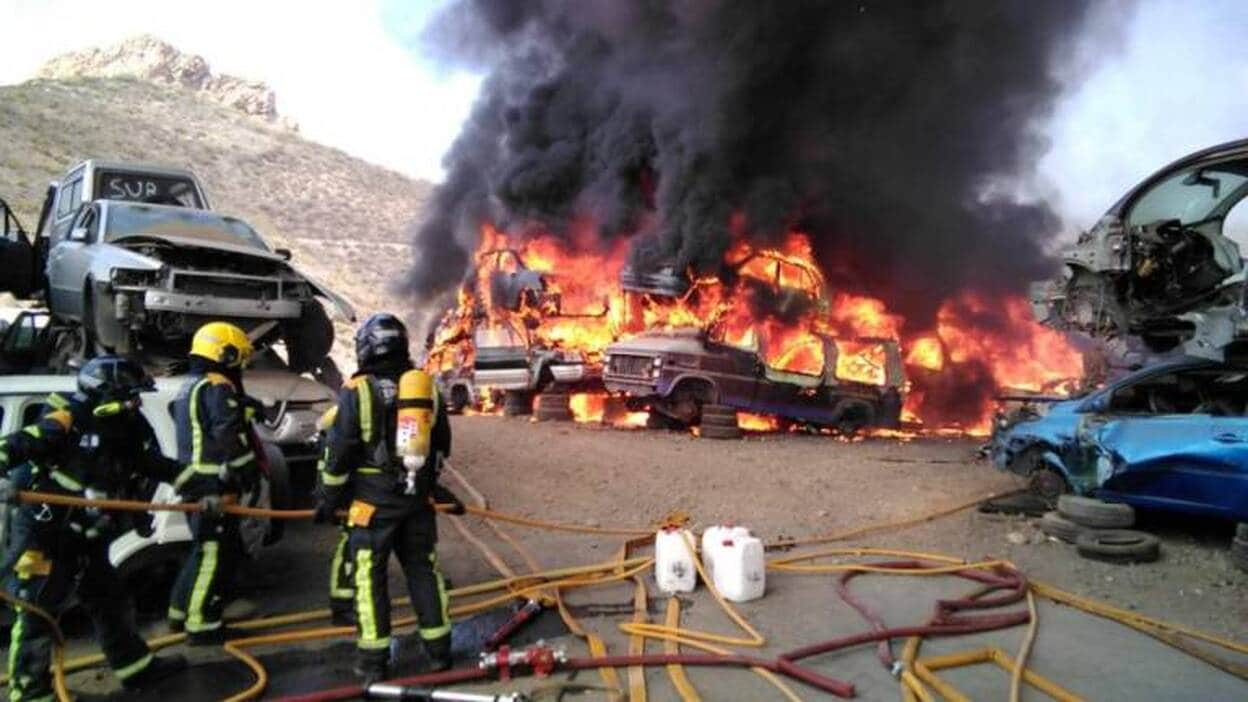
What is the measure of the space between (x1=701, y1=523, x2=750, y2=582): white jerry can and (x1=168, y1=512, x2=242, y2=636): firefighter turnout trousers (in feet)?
9.06

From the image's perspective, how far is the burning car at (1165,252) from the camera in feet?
24.2

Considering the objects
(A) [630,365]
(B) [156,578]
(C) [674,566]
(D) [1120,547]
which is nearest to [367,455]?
(B) [156,578]

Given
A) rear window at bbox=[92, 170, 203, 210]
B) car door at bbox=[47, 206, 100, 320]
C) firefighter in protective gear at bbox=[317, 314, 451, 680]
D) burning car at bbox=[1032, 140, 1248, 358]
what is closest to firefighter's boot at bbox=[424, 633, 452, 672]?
firefighter in protective gear at bbox=[317, 314, 451, 680]

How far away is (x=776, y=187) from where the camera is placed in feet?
57.4

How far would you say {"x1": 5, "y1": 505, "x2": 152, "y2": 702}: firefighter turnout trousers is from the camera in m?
3.46

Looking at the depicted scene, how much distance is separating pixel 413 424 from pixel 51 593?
168 cm

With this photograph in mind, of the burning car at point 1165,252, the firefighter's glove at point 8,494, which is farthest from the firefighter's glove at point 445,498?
the burning car at point 1165,252

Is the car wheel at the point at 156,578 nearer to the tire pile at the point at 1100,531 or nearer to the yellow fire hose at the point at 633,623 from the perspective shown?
the yellow fire hose at the point at 633,623

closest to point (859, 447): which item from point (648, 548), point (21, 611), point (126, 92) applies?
point (648, 548)

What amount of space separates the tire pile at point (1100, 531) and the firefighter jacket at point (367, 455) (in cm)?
Answer: 485

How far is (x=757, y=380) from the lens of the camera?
12.3 meters

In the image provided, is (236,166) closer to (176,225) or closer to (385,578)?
(176,225)

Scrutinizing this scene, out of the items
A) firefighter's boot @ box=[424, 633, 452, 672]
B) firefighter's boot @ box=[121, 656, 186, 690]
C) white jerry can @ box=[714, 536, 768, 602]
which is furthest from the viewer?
white jerry can @ box=[714, 536, 768, 602]

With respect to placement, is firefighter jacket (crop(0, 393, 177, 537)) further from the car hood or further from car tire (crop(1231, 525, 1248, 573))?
car tire (crop(1231, 525, 1248, 573))
